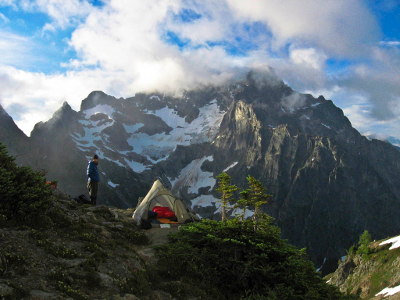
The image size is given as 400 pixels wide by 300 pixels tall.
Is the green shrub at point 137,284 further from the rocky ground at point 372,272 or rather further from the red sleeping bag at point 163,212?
the rocky ground at point 372,272

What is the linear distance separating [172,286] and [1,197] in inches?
283

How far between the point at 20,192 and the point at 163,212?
10.7 metres

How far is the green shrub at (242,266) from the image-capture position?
1063 centimetres

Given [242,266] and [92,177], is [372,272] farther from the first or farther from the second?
[92,177]

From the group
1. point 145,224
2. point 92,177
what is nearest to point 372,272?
point 145,224

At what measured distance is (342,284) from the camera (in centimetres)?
7819

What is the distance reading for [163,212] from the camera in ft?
66.0

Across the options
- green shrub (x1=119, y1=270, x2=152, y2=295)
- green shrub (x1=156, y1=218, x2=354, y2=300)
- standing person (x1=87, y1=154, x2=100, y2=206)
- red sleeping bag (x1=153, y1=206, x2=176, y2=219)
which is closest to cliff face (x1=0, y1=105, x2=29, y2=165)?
standing person (x1=87, y1=154, x2=100, y2=206)

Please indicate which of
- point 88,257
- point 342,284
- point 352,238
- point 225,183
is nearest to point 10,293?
point 88,257

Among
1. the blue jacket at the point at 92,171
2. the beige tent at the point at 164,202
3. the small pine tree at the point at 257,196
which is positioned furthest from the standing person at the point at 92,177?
the small pine tree at the point at 257,196

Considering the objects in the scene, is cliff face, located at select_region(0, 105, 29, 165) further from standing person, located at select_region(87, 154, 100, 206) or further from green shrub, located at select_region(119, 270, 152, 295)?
green shrub, located at select_region(119, 270, 152, 295)

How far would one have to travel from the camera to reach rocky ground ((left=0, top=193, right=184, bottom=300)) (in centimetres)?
717

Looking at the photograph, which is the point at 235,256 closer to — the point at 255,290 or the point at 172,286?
the point at 255,290

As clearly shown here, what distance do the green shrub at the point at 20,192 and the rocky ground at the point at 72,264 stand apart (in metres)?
0.64
